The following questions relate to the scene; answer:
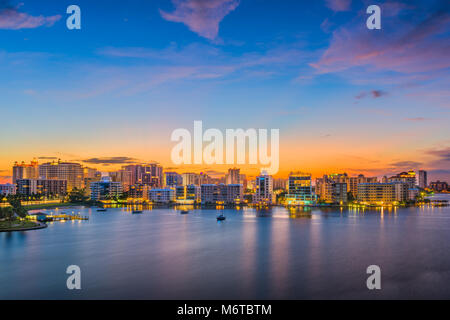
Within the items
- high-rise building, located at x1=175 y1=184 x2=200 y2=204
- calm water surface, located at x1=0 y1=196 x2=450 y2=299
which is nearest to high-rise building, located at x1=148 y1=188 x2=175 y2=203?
high-rise building, located at x1=175 y1=184 x2=200 y2=204

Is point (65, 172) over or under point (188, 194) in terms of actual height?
over

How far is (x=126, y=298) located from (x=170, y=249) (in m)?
8.25

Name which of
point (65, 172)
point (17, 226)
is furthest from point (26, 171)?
point (17, 226)

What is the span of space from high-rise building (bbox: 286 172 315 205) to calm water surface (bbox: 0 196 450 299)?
115 ft

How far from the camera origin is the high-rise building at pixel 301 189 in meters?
59.3

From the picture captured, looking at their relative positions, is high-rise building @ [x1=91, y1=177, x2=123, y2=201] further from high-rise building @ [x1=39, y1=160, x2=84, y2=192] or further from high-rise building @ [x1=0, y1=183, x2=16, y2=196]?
high-rise building @ [x1=39, y1=160, x2=84, y2=192]

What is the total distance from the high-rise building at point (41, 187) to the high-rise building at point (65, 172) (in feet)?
42.7

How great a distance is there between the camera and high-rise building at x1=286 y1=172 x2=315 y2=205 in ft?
194

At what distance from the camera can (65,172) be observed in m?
97.4

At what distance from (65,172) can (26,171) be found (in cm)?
1501

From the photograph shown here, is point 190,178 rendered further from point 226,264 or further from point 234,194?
point 226,264

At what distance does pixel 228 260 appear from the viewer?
1550cm

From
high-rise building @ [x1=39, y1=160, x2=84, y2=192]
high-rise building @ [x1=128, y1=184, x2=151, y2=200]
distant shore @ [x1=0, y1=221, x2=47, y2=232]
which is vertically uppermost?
high-rise building @ [x1=39, y1=160, x2=84, y2=192]
